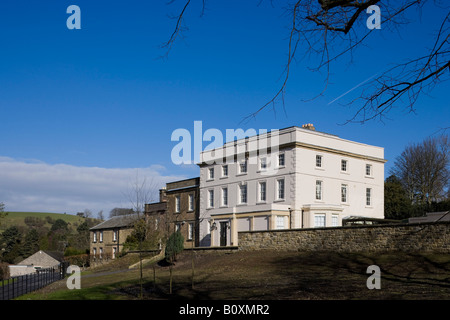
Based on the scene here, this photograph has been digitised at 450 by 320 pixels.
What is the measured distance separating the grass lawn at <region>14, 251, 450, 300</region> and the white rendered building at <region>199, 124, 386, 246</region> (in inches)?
414

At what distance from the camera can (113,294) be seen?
1838 cm

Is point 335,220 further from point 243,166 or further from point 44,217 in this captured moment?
point 44,217

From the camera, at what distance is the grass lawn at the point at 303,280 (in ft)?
46.9

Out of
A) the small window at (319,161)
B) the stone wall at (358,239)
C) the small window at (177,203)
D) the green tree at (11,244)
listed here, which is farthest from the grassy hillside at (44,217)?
the stone wall at (358,239)

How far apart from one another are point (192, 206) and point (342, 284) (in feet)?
111

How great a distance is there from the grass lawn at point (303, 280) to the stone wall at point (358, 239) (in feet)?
1.84

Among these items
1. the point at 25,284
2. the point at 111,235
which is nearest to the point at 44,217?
the point at 111,235

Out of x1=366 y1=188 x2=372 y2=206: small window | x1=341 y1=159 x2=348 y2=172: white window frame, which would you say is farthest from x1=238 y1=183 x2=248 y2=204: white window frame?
x1=366 y1=188 x2=372 y2=206: small window

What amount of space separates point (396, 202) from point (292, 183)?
16.9 m

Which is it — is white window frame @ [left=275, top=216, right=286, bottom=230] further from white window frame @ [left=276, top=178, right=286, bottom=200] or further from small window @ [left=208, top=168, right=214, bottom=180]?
small window @ [left=208, top=168, right=214, bottom=180]

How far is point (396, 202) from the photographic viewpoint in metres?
49.3

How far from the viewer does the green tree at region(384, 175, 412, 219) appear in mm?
48406
